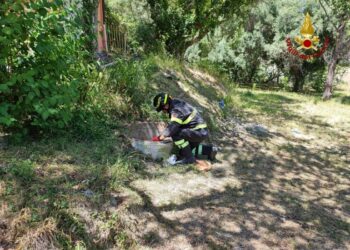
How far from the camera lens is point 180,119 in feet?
17.2

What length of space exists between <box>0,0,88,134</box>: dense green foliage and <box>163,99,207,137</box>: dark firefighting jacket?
160 centimetres

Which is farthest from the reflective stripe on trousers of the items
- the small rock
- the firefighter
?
the small rock

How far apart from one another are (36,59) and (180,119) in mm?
2216

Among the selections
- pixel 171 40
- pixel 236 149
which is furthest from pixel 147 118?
pixel 171 40

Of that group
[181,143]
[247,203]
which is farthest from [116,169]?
[247,203]

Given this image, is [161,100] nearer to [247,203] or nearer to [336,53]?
[247,203]

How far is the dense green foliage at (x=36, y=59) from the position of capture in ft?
11.3

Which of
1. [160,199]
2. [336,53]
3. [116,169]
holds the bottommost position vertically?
[160,199]

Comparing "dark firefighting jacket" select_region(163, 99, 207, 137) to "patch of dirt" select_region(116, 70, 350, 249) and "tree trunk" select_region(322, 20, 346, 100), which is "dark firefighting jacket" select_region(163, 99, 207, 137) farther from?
"tree trunk" select_region(322, 20, 346, 100)

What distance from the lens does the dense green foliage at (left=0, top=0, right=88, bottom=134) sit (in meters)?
3.45

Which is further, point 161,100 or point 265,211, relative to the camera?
point 161,100

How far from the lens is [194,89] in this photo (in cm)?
918

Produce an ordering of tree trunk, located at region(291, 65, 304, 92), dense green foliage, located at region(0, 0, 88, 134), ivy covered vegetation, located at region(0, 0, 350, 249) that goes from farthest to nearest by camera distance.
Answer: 1. tree trunk, located at region(291, 65, 304, 92)
2. dense green foliage, located at region(0, 0, 88, 134)
3. ivy covered vegetation, located at region(0, 0, 350, 249)

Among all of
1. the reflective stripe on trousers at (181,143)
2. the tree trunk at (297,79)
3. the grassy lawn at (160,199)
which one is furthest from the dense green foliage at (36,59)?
the tree trunk at (297,79)
